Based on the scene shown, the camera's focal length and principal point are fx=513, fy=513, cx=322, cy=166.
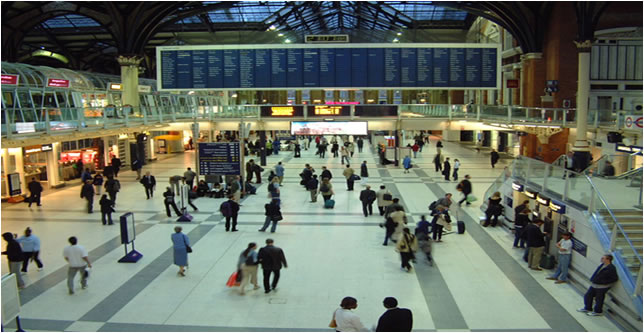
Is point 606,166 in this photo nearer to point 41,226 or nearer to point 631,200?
point 631,200

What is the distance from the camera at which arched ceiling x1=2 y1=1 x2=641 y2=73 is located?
28953 millimetres

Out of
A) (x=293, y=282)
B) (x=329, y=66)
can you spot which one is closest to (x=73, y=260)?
(x=293, y=282)

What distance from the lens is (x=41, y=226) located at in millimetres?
15781

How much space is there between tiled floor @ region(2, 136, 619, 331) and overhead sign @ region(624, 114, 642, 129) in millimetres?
6609

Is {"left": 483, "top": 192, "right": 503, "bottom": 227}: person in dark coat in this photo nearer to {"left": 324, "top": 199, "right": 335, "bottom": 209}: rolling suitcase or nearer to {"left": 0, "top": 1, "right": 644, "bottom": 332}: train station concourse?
{"left": 0, "top": 1, "right": 644, "bottom": 332}: train station concourse

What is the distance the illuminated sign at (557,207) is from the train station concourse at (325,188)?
5.5 inches

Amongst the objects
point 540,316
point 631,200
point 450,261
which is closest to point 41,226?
point 450,261

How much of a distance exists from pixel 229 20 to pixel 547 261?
124 feet

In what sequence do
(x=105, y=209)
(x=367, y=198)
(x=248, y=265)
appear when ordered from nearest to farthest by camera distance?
(x=248, y=265) < (x=105, y=209) < (x=367, y=198)

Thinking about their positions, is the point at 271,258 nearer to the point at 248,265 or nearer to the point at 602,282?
the point at 248,265

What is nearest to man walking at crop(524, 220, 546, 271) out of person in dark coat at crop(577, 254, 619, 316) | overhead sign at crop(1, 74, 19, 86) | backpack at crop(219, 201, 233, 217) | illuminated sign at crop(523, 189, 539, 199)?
illuminated sign at crop(523, 189, 539, 199)

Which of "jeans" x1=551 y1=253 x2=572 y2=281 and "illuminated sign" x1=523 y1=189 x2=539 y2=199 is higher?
"illuminated sign" x1=523 y1=189 x2=539 y2=199

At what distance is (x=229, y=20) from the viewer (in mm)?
43844

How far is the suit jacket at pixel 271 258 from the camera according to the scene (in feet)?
32.4
